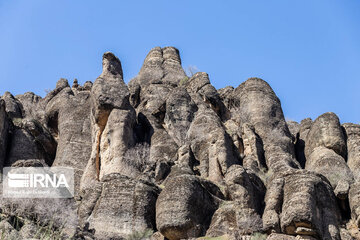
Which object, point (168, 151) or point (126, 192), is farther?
point (168, 151)

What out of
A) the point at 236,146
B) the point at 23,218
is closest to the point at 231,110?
the point at 236,146

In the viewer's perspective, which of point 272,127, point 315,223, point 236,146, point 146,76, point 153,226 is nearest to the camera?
point 315,223

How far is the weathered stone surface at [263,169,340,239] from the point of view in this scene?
27.7 m

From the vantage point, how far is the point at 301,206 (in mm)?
28000

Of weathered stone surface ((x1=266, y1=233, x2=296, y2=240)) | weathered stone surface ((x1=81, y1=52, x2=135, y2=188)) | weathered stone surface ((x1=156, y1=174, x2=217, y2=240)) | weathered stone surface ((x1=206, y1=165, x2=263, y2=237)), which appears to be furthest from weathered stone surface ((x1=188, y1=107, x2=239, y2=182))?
weathered stone surface ((x1=266, y1=233, x2=296, y2=240))

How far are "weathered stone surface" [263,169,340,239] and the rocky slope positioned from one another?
0.05m

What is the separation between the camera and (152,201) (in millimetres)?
30703

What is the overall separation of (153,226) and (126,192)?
1817 millimetres

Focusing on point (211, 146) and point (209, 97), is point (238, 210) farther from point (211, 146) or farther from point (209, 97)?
point (209, 97)

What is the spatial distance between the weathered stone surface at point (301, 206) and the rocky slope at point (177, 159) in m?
0.05

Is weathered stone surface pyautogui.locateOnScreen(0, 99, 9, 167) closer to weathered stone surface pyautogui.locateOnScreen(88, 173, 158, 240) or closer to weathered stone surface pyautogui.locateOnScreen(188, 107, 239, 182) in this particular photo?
weathered stone surface pyautogui.locateOnScreen(88, 173, 158, 240)


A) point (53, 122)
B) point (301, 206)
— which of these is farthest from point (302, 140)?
point (53, 122)

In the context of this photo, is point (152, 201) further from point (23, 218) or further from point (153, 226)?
point (23, 218)

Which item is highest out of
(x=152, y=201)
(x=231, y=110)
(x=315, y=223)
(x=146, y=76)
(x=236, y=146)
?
(x=146, y=76)
